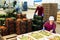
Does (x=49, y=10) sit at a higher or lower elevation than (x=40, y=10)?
lower

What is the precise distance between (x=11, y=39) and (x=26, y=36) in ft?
1.35

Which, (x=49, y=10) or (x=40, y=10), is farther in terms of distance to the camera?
(x=49, y=10)

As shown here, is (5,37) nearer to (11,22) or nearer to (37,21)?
(11,22)

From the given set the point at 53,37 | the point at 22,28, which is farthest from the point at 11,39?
the point at 53,37

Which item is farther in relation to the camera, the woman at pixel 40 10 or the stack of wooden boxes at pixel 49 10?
the stack of wooden boxes at pixel 49 10

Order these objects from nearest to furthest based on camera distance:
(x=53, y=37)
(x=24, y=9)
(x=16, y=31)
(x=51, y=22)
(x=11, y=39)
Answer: (x=53, y=37), (x=11, y=39), (x=16, y=31), (x=51, y=22), (x=24, y=9)

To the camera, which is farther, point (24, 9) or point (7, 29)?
point (24, 9)

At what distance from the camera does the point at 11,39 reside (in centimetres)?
243

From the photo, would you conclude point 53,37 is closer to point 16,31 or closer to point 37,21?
point 16,31

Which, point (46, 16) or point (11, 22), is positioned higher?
point (11, 22)

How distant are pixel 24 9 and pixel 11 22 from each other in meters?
9.54

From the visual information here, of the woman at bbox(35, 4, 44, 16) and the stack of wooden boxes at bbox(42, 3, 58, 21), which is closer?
the woman at bbox(35, 4, 44, 16)

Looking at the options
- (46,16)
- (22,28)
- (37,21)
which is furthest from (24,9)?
(22,28)

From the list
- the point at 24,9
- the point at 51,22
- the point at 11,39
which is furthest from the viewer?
the point at 24,9
